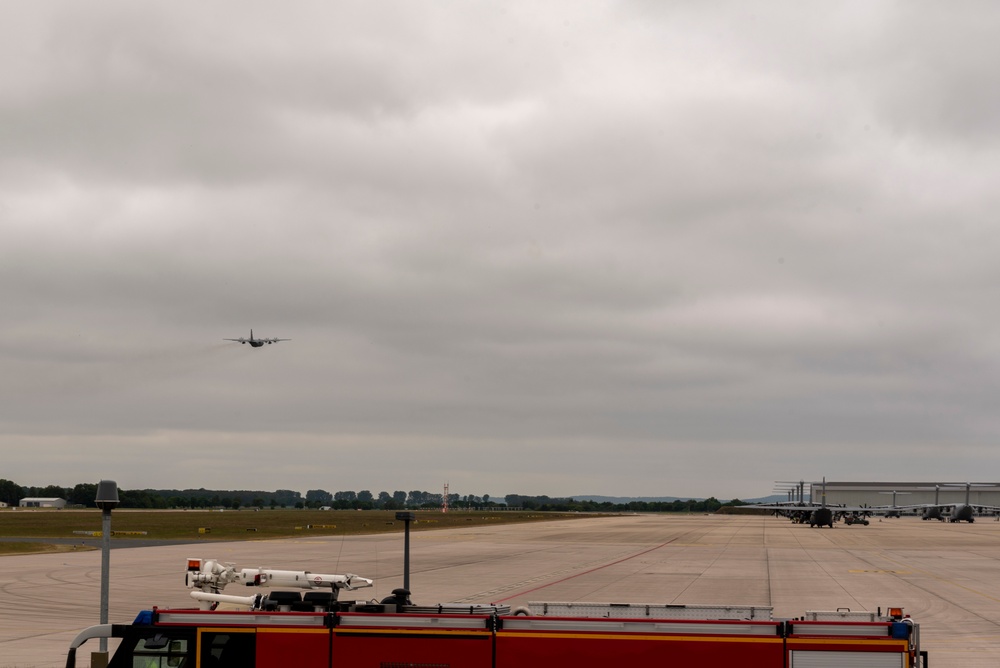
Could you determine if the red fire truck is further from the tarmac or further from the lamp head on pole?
the tarmac

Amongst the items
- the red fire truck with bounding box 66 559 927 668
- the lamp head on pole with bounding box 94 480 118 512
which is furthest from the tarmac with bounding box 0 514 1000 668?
the red fire truck with bounding box 66 559 927 668

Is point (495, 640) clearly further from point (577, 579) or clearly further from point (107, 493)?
point (577, 579)

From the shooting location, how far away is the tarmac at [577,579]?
3087cm

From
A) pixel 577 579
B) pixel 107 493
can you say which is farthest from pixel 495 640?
pixel 577 579

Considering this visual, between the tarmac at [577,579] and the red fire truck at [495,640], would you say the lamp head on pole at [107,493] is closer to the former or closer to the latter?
the red fire truck at [495,640]

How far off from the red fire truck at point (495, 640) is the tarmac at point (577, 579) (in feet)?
43.5

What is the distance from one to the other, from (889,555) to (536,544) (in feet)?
89.5

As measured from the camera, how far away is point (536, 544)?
271 ft

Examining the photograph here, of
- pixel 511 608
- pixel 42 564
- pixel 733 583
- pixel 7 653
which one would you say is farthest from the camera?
pixel 42 564

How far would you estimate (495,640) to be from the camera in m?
11.9

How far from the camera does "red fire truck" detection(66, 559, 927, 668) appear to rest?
38.0 ft

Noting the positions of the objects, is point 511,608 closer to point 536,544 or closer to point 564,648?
point 564,648

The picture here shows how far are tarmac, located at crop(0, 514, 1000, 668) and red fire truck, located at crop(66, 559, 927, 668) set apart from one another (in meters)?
13.2

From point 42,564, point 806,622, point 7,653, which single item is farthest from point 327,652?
point 42,564
